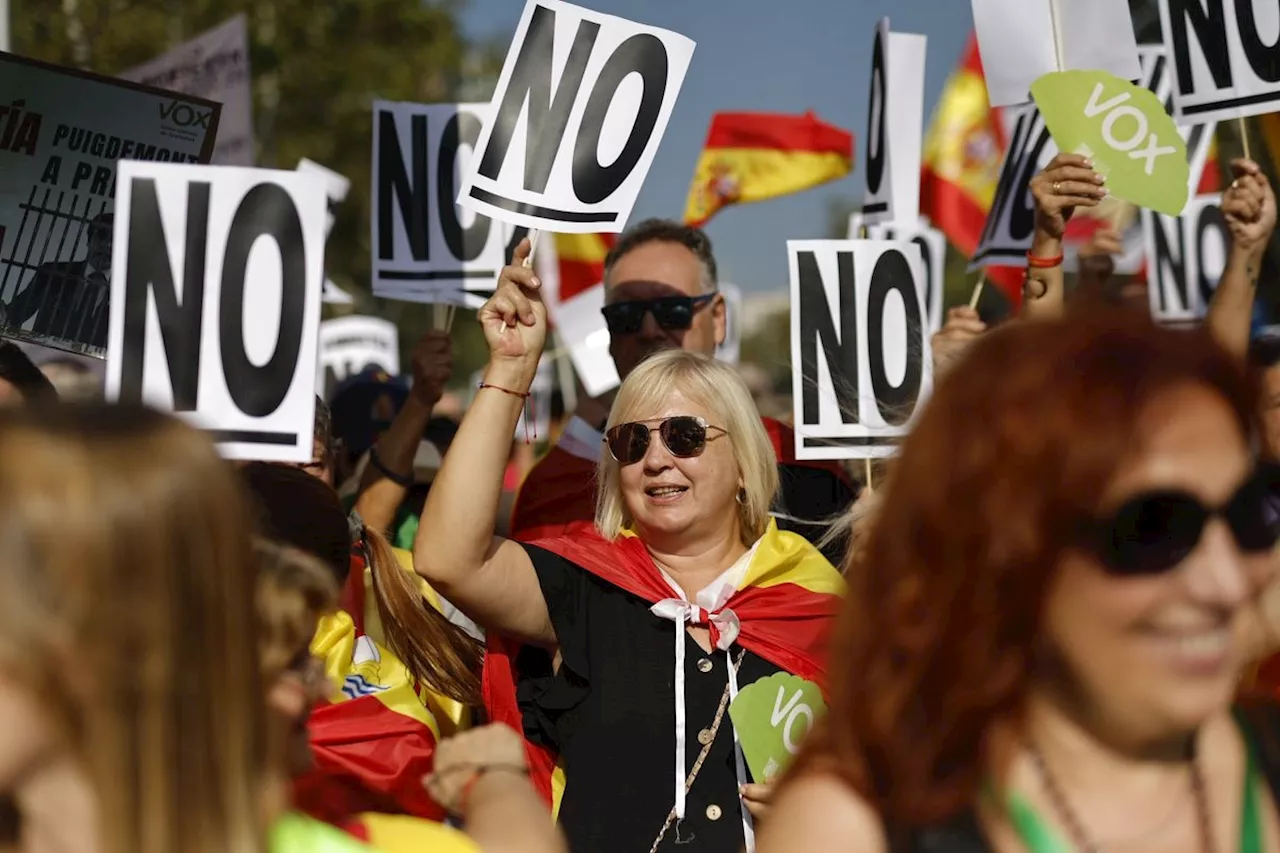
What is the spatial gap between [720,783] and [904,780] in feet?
4.62

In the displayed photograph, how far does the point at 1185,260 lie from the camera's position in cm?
692

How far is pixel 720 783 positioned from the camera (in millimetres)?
3021

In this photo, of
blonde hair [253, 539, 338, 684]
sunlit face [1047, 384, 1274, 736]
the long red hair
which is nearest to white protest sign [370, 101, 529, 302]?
blonde hair [253, 539, 338, 684]

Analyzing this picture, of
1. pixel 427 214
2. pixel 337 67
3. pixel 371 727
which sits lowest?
pixel 371 727

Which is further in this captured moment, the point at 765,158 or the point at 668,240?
the point at 765,158

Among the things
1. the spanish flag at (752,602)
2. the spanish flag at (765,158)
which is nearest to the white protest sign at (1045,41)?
the spanish flag at (752,602)

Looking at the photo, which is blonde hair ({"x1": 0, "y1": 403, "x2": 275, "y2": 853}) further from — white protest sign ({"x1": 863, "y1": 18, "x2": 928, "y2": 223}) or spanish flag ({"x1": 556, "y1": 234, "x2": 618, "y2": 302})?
spanish flag ({"x1": 556, "y1": 234, "x2": 618, "y2": 302})

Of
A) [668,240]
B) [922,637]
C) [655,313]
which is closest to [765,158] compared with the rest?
[668,240]

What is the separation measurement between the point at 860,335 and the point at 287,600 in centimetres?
270

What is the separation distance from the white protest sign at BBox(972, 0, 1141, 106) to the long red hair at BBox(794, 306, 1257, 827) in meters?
2.69

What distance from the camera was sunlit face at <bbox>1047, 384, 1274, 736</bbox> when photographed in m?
1.59

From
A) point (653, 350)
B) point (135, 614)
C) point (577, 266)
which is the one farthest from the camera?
point (577, 266)

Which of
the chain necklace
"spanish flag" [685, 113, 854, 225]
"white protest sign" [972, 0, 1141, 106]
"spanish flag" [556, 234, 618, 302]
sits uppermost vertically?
"spanish flag" [685, 113, 854, 225]

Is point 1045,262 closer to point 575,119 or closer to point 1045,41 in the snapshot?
point 1045,41
